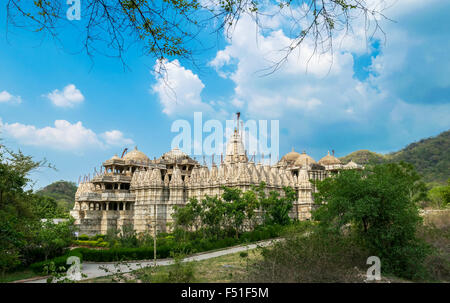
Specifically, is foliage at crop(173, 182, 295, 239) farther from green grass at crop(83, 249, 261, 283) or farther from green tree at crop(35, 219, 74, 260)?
green tree at crop(35, 219, 74, 260)

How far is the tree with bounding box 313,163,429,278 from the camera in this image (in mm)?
13500

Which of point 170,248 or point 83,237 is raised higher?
point 170,248

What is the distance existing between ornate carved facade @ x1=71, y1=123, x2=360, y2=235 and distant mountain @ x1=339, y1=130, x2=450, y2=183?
132 feet

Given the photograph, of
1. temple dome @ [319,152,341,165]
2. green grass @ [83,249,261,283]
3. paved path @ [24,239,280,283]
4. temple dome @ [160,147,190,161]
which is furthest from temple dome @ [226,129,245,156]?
green grass @ [83,249,261,283]

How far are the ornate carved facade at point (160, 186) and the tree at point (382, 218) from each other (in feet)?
64.2

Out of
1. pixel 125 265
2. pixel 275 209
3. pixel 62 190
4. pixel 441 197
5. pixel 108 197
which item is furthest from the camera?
pixel 62 190

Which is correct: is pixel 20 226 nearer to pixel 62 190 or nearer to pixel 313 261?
pixel 313 261

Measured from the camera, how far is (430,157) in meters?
81.1

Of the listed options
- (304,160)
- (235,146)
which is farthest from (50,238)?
(304,160)

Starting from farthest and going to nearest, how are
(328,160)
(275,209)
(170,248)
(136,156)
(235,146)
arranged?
(328,160) → (136,156) → (235,146) → (275,209) → (170,248)

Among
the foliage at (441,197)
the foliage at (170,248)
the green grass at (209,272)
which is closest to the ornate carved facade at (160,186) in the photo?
the foliage at (170,248)

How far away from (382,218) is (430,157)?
7949 centimetres
